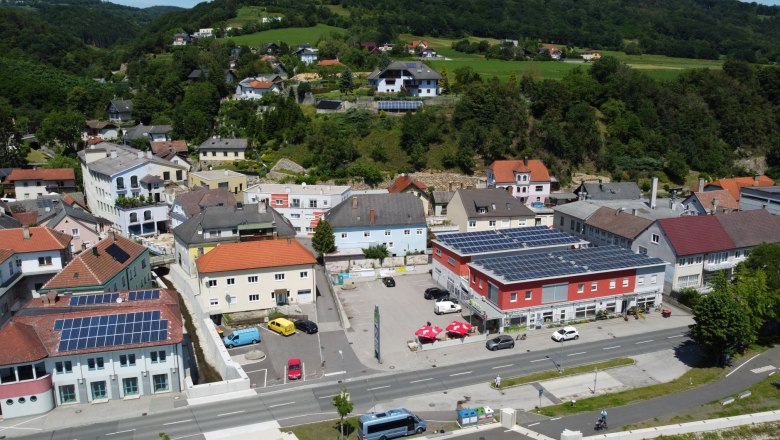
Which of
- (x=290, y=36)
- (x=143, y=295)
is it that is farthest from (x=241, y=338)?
(x=290, y=36)

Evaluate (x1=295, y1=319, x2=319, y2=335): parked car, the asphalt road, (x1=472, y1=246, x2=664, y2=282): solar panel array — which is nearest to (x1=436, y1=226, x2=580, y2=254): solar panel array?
(x1=472, y1=246, x2=664, y2=282): solar panel array

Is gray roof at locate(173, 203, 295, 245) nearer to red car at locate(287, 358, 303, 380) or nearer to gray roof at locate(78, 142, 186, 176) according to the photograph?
red car at locate(287, 358, 303, 380)

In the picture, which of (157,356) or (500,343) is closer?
(157,356)

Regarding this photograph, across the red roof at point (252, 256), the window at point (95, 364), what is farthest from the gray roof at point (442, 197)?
the window at point (95, 364)

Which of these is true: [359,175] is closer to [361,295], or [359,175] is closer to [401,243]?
[401,243]

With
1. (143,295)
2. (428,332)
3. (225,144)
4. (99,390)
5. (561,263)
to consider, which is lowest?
(99,390)

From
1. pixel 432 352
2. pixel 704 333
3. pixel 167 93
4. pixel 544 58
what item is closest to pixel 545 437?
pixel 432 352

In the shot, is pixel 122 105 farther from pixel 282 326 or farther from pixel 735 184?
pixel 735 184
